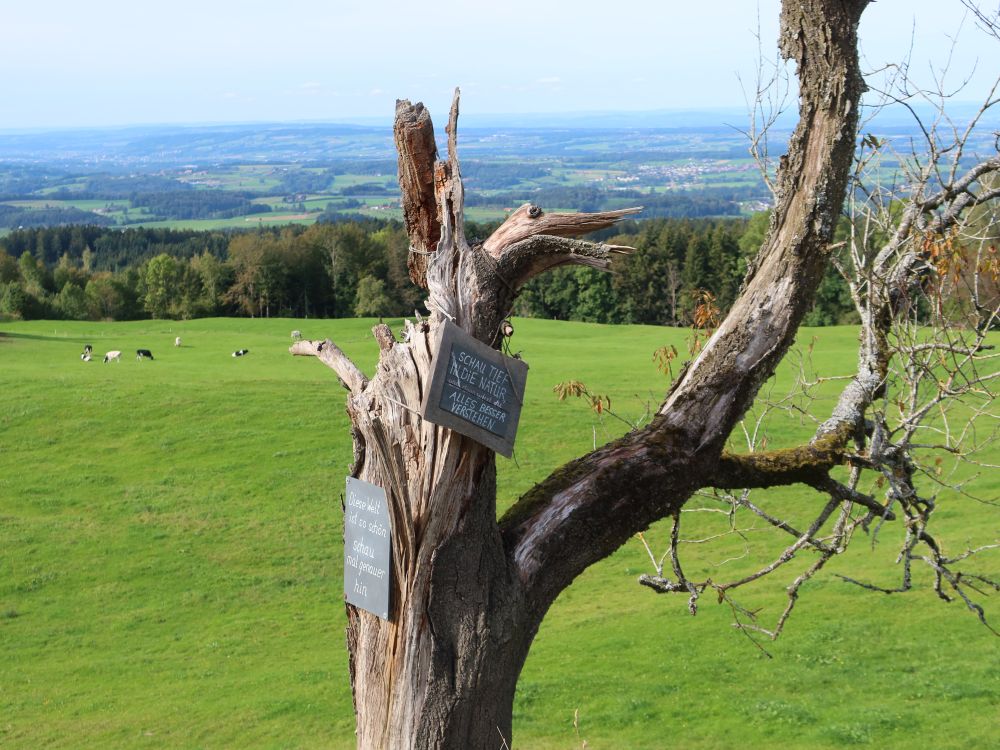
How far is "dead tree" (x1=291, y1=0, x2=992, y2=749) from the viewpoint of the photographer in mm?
4035

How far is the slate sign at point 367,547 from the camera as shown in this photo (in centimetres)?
412

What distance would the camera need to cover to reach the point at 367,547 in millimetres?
4234

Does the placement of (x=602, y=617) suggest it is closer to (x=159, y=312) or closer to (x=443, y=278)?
(x=443, y=278)

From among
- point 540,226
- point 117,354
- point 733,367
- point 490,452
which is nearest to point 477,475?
point 490,452

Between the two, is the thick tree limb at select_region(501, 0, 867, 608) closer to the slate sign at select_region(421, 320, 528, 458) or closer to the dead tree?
the dead tree

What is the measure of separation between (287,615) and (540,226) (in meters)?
14.0

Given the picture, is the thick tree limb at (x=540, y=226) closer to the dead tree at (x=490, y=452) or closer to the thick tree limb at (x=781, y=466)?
the dead tree at (x=490, y=452)

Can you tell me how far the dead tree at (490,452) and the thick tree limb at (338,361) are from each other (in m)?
0.01

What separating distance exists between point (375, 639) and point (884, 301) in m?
3.43

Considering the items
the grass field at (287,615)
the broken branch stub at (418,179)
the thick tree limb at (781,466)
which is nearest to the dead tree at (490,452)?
the broken branch stub at (418,179)

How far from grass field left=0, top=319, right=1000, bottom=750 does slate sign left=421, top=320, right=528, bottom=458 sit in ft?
24.3

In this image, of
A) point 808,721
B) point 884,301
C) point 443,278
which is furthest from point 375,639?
point 808,721

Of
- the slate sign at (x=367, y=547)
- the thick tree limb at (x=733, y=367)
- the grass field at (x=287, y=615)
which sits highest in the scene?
the thick tree limb at (x=733, y=367)

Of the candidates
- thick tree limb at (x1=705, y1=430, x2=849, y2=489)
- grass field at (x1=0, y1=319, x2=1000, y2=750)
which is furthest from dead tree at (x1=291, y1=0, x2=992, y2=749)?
grass field at (x1=0, y1=319, x2=1000, y2=750)
